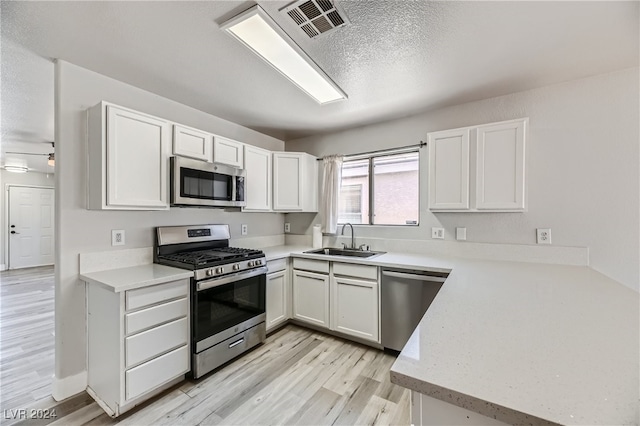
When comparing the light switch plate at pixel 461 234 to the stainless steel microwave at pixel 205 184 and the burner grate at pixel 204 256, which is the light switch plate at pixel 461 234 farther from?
the stainless steel microwave at pixel 205 184

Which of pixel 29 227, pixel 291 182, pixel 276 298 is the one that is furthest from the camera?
pixel 29 227

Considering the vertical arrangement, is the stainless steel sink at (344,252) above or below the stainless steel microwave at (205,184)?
below

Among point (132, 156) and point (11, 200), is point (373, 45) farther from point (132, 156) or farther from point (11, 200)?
point (11, 200)

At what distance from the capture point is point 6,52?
1.86m

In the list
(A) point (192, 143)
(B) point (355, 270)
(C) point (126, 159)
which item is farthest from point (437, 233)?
(C) point (126, 159)

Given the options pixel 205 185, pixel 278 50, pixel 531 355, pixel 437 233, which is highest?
pixel 278 50

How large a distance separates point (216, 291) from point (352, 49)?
2.13 metres

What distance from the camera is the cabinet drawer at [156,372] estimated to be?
180cm

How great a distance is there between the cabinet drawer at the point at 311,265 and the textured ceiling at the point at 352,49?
1663 millimetres

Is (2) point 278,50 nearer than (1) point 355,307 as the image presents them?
Yes

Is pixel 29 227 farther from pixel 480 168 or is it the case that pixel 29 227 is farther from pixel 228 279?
pixel 480 168

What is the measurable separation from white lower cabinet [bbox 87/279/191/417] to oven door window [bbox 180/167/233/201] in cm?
80

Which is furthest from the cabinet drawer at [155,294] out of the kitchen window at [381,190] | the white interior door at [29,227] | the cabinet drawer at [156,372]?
the white interior door at [29,227]

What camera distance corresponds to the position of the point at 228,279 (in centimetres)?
235
